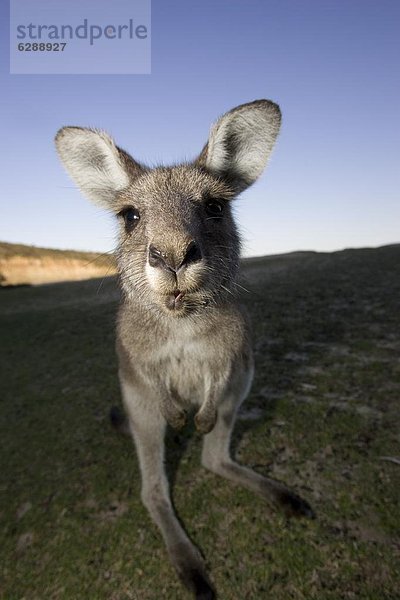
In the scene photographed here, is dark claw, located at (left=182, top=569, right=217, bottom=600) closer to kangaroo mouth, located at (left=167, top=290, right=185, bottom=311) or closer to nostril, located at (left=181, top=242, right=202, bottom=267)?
kangaroo mouth, located at (left=167, top=290, right=185, bottom=311)

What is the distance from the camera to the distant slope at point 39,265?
69.5 feet

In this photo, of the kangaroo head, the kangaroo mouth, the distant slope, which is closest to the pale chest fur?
the kangaroo head

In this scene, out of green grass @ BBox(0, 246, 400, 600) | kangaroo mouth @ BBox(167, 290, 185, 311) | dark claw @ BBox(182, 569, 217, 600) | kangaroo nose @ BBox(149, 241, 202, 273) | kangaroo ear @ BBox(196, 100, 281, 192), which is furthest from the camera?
kangaroo ear @ BBox(196, 100, 281, 192)

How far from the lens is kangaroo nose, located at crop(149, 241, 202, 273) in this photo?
217 centimetres

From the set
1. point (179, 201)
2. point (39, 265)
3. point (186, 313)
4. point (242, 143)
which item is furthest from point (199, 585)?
point (39, 265)

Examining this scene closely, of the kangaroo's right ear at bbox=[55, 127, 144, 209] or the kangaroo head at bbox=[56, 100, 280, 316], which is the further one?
the kangaroo's right ear at bbox=[55, 127, 144, 209]

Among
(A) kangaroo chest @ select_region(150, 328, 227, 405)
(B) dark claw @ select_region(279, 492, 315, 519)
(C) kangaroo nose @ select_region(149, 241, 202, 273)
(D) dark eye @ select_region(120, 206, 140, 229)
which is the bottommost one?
(B) dark claw @ select_region(279, 492, 315, 519)

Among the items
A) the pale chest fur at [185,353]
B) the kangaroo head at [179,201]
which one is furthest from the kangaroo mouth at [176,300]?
the pale chest fur at [185,353]

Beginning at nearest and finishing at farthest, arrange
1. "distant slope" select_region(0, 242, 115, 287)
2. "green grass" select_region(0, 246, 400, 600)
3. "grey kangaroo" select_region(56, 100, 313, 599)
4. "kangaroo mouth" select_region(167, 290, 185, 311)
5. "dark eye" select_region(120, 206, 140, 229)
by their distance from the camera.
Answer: "kangaroo mouth" select_region(167, 290, 185, 311), "green grass" select_region(0, 246, 400, 600), "grey kangaroo" select_region(56, 100, 313, 599), "dark eye" select_region(120, 206, 140, 229), "distant slope" select_region(0, 242, 115, 287)

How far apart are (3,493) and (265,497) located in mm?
2305

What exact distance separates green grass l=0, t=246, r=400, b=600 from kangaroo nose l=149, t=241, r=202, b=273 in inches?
75.8

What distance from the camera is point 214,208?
2959mm

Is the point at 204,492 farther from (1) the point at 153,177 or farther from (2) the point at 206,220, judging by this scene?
(1) the point at 153,177

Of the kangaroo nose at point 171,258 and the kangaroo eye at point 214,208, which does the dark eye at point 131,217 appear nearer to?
the kangaroo eye at point 214,208
